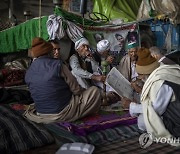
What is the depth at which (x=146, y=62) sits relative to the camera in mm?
3432

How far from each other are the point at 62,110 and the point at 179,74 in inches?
61.3

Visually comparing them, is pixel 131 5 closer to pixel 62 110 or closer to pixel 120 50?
pixel 120 50

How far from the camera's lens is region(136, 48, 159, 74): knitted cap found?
339cm

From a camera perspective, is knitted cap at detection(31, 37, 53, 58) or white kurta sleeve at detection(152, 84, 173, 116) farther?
knitted cap at detection(31, 37, 53, 58)

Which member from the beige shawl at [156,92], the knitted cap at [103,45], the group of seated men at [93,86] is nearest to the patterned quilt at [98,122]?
the group of seated men at [93,86]

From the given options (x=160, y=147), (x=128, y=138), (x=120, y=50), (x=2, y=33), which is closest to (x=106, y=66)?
Result: (x=120, y=50)

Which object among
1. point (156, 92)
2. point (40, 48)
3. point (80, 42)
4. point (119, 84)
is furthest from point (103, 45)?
point (156, 92)

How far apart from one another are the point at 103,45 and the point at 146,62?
1.58m

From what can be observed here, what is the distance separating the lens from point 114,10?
691 cm

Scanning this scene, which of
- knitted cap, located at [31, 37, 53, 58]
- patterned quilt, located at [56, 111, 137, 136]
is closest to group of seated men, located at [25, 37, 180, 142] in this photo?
knitted cap, located at [31, 37, 53, 58]

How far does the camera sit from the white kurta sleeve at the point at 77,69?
4.74 metres

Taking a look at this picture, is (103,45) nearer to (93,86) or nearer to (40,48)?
(93,86)

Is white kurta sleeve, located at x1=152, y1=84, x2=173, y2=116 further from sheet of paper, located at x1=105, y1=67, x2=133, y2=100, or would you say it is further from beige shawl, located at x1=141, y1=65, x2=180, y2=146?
sheet of paper, located at x1=105, y1=67, x2=133, y2=100

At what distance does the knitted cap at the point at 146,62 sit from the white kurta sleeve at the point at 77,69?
1363 millimetres
